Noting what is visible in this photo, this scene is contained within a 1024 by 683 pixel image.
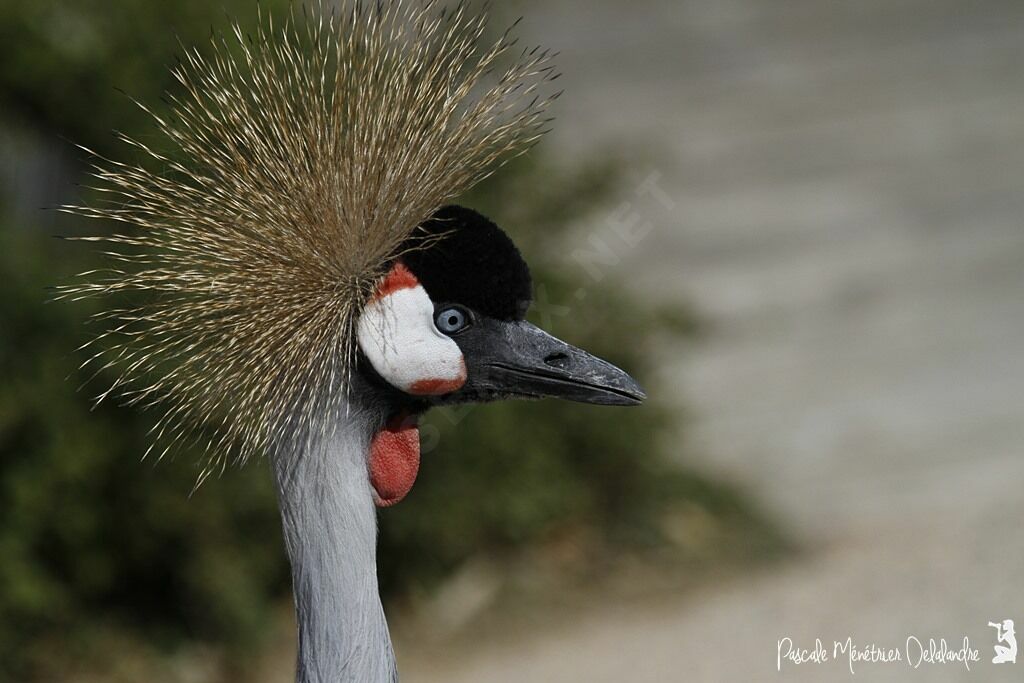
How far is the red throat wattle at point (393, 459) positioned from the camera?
162cm

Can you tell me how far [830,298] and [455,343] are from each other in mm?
3504

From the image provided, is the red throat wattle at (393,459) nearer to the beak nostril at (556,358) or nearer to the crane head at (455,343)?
the crane head at (455,343)

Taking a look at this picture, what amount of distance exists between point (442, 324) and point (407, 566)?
1894mm

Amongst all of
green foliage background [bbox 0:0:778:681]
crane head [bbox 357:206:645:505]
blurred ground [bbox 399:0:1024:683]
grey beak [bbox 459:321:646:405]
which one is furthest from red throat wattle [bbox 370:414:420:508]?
blurred ground [bbox 399:0:1024:683]

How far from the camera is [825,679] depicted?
3.05 metres

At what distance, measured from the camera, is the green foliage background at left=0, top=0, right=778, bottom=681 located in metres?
2.90

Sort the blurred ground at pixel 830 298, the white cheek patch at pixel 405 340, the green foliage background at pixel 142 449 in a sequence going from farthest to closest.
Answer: the blurred ground at pixel 830 298 → the green foliage background at pixel 142 449 → the white cheek patch at pixel 405 340

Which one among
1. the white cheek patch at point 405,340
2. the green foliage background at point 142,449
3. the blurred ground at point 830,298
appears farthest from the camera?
the blurred ground at point 830,298

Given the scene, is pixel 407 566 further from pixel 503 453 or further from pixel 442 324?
pixel 442 324

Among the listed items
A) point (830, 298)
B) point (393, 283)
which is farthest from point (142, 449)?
point (830, 298)

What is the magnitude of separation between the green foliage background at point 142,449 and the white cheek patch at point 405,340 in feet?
4.42

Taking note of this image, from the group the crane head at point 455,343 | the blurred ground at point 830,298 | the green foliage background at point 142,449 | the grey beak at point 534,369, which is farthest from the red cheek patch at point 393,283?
the blurred ground at point 830,298

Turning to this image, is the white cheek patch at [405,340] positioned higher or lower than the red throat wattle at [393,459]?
higher

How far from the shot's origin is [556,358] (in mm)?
1631
